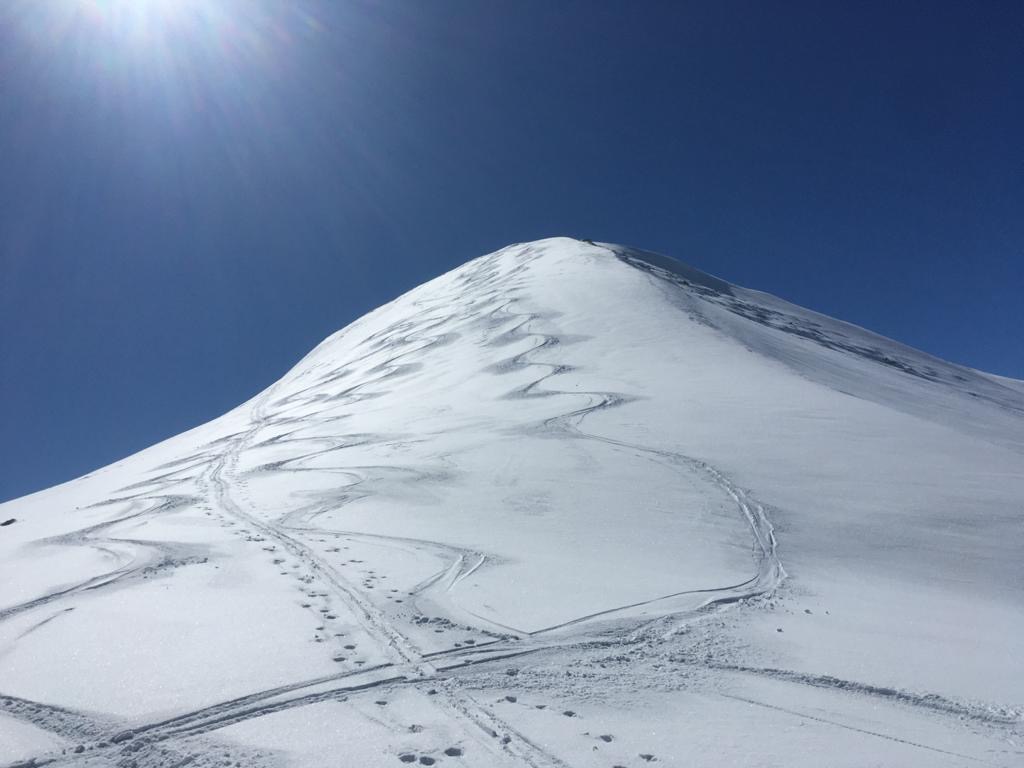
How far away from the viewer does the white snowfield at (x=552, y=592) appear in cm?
360

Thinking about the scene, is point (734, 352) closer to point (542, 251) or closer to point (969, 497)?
point (969, 497)

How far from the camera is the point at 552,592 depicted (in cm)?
550

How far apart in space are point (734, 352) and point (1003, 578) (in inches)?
402

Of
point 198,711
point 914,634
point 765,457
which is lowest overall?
point 198,711

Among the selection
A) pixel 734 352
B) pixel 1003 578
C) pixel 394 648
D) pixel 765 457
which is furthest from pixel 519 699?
pixel 734 352

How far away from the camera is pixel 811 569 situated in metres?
6.05

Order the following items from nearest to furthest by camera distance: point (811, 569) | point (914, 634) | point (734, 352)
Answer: point (914, 634)
point (811, 569)
point (734, 352)

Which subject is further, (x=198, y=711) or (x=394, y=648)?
(x=394, y=648)

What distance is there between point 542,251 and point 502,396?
2806 centimetres

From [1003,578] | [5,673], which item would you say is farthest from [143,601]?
[1003,578]

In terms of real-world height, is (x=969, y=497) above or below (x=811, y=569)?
above

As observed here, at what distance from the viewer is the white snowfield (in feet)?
11.8

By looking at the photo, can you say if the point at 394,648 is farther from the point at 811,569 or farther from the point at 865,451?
the point at 865,451

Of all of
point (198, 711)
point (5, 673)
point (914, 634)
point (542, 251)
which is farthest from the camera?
point (542, 251)
